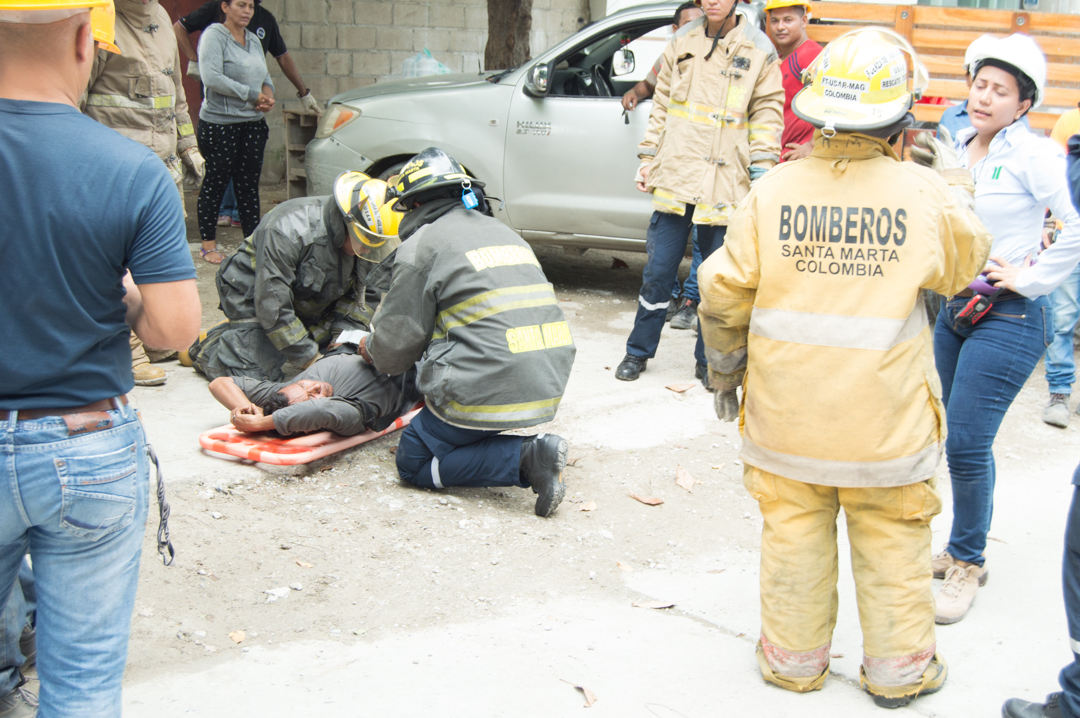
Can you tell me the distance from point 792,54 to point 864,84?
140 inches

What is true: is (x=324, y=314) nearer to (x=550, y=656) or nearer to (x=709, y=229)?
(x=709, y=229)

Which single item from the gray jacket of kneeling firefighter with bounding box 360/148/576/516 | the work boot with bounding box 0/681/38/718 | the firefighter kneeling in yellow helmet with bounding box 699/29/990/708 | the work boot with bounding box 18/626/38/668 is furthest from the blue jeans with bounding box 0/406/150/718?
the gray jacket of kneeling firefighter with bounding box 360/148/576/516

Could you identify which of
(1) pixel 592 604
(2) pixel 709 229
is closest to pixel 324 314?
(2) pixel 709 229

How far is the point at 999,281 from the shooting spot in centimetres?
307

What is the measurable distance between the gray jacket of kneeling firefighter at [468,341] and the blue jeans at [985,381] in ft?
5.00

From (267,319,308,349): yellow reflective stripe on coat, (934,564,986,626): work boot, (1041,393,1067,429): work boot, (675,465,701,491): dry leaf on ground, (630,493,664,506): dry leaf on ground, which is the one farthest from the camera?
(1041,393,1067,429): work boot

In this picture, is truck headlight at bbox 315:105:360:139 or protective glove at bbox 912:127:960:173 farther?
truck headlight at bbox 315:105:360:139

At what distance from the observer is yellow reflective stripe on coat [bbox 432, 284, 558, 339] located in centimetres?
384

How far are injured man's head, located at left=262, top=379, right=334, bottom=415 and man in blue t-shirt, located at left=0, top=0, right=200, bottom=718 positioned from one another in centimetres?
256

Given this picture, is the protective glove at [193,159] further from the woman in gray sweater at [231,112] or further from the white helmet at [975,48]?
the white helmet at [975,48]

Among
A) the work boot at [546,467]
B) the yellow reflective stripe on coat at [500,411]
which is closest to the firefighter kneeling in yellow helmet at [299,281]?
the yellow reflective stripe on coat at [500,411]

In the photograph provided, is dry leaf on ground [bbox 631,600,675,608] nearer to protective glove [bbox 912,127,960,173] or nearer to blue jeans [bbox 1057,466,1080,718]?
blue jeans [bbox 1057,466,1080,718]

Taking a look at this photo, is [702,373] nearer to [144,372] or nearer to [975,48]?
[975,48]

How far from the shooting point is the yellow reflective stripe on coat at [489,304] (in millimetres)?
3844
